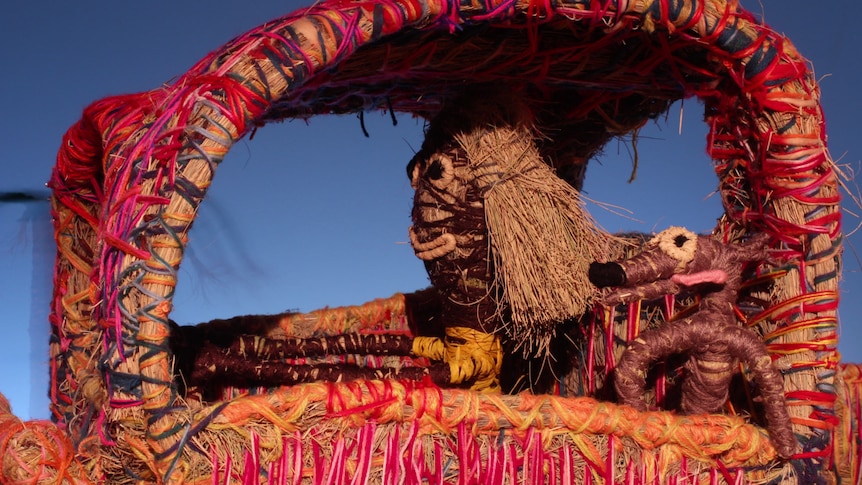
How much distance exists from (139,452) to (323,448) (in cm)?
17

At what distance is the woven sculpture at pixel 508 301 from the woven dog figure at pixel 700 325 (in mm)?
45

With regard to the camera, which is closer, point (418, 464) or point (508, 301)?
point (418, 464)

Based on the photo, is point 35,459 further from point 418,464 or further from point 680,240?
point 680,240

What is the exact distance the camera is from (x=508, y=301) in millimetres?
1192

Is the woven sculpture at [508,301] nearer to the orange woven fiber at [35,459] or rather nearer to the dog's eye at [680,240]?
the orange woven fiber at [35,459]

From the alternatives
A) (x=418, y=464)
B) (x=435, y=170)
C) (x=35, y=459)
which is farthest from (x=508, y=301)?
(x=35, y=459)

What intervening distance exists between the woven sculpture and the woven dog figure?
0.15 feet

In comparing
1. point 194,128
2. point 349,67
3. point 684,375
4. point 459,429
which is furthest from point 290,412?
point 684,375

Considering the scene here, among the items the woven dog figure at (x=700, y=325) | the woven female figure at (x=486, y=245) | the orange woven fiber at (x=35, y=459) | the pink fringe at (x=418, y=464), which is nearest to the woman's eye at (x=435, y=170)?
the woven female figure at (x=486, y=245)

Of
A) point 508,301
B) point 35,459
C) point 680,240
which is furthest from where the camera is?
point 508,301

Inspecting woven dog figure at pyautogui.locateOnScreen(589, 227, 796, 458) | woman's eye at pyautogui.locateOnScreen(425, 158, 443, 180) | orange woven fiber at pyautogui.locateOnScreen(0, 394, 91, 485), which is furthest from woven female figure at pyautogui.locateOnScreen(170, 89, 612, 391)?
orange woven fiber at pyautogui.locateOnScreen(0, 394, 91, 485)

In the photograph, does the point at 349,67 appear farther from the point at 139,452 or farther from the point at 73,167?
the point at 139,452

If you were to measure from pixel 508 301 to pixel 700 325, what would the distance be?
0.78ft

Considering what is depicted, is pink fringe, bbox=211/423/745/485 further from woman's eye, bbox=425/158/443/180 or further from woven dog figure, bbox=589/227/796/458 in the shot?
woman's eye, bbox=425/158/443/180
